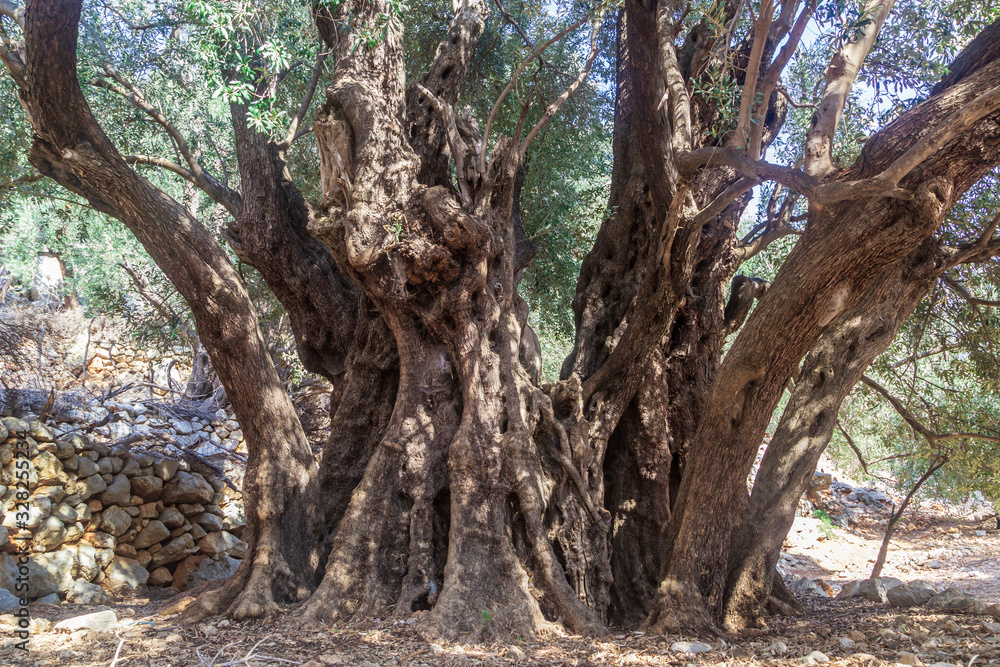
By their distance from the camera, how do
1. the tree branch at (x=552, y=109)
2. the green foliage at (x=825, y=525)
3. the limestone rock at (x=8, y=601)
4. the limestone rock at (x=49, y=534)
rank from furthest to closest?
the green foliage at (x=825, y=525) < the limestone rock at (x=49, y=534) < the limestone rock at (x=8, y=601) < the tree branch at (x=552, y=109)

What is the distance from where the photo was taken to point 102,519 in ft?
22.4

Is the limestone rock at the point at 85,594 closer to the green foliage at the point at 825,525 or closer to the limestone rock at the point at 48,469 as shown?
the limestone rock at the point at 48,469

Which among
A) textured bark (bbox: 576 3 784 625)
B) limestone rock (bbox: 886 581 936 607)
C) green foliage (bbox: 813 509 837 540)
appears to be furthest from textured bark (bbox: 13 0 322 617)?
green foliage (bbox: 813 509 837 540)

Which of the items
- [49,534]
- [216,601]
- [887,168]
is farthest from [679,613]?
[49,534]

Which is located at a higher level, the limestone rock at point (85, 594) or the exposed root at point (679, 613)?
the exposed root at point (679, 613)

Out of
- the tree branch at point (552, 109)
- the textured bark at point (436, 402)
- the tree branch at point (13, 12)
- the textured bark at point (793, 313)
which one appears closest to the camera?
the textured bark at point (793, 313)

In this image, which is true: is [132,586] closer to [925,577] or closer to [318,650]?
[318,650]

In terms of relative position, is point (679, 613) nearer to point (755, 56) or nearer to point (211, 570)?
point (755, 56)

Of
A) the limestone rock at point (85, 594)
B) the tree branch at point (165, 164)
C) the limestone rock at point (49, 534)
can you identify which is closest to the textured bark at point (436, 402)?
the tree branch at point (165, 164)

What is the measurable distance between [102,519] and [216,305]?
3737 mm

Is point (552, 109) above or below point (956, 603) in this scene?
above

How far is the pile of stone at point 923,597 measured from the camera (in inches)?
170

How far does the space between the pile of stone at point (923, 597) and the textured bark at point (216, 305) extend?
461cm

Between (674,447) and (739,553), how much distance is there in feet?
4.14
